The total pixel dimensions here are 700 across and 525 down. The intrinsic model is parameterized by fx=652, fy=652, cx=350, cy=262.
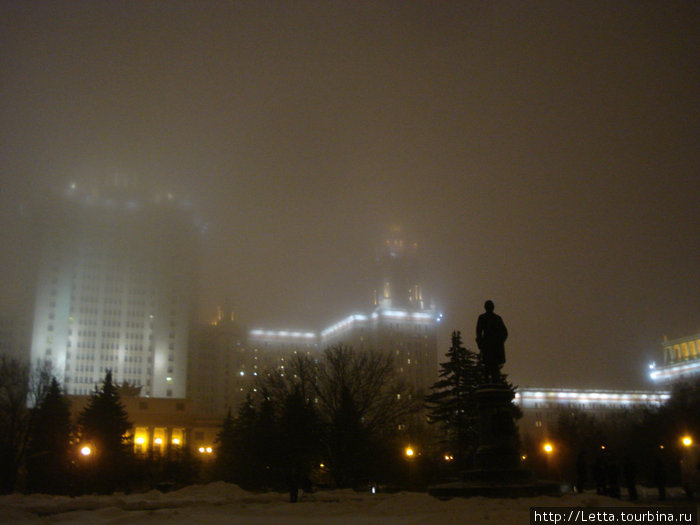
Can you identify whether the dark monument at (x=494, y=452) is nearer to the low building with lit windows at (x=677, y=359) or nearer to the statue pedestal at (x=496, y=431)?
the statue pedestal at (x=496, y=431)

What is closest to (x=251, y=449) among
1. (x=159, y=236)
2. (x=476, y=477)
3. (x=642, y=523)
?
(x=476, y=477)

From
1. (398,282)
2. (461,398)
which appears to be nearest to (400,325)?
(398,282)

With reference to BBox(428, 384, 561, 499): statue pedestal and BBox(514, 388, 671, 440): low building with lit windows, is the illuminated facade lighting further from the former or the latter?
BBox(428, 384, 561, 499): statue pedestal

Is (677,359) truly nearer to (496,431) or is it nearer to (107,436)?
(107,436)

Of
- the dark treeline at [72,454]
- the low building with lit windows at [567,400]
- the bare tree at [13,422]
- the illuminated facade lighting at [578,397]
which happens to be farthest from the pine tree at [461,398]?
the illuminated facade lighting at [578,397]

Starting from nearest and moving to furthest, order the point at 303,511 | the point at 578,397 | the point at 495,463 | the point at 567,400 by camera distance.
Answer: the point at 303,511 → the point at 495,463 → the point at 567,400 → the point at 578,397

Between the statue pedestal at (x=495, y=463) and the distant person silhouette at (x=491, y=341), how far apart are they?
41.8 inches

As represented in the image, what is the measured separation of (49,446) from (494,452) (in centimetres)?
3374

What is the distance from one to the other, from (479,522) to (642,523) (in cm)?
297

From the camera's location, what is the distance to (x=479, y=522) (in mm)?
12023

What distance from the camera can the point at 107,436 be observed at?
43844 mm

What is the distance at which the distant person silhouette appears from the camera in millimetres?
20250

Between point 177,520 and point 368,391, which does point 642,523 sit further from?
point 368,391

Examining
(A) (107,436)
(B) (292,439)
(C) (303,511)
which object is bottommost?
(C) (303,511)
